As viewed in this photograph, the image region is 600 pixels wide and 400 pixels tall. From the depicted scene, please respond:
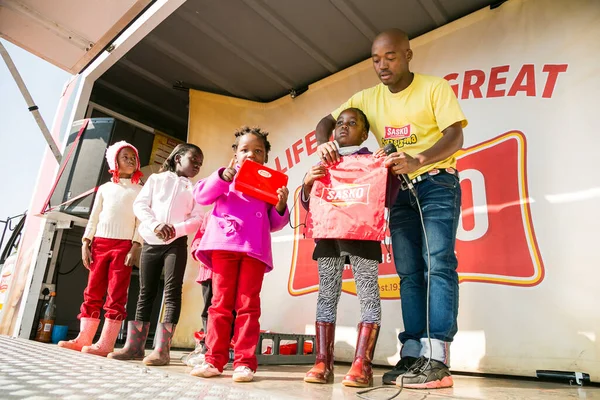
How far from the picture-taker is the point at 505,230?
261 centimetres

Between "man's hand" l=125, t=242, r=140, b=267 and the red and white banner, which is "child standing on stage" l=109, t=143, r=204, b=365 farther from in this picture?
the red and white banner

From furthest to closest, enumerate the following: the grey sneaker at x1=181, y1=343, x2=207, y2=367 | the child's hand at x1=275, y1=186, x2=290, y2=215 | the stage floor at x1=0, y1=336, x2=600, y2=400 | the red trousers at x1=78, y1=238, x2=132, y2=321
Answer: the red trousers at x1=78, y1=238, x2=132, y2=321, the grey sneaker at x1=181, y1=343, x2=207, y2=367, the child's hand at x1=275, y1=186, x2=290, y2=215, the stage floor at x1=0, y1=336, x2=600, y2=400

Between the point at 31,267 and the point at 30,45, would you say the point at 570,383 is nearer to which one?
the point at 31,267

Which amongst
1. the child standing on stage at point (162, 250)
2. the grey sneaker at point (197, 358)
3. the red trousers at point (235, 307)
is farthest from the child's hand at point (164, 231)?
the grey sneaker at point (197, 358)

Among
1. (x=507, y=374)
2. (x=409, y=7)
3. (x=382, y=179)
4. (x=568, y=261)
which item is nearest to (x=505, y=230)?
(x=568, y=261)

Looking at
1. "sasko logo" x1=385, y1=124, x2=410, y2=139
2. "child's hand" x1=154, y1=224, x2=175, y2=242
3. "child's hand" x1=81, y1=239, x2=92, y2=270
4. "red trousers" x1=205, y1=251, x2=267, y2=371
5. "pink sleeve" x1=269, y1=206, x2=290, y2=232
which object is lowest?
"red trousers" x1=205, y1=251, x2=267, y2=371

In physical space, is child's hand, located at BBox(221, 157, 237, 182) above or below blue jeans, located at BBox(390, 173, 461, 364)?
above

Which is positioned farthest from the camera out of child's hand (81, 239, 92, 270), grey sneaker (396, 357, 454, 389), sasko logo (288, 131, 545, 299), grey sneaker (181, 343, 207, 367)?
child's hand (81, 239, 92, 270)

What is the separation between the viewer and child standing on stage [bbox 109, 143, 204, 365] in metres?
2.35

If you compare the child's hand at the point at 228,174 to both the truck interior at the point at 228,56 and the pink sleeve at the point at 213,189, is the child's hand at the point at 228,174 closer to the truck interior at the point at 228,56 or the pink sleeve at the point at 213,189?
the pink sleeve at the point at 213,189

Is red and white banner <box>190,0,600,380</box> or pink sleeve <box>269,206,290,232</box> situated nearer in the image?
pink sleeve <box>269,206,290,232</box>

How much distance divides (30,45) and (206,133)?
64.2 inches

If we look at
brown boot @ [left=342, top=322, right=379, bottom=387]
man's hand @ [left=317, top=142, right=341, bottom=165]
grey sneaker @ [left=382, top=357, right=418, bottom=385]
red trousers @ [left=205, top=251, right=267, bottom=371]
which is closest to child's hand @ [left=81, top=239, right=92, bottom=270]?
red trousers @ [left=205, top=251, right=267, bottom=371]

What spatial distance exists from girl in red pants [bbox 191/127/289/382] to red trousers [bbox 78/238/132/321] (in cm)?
88
